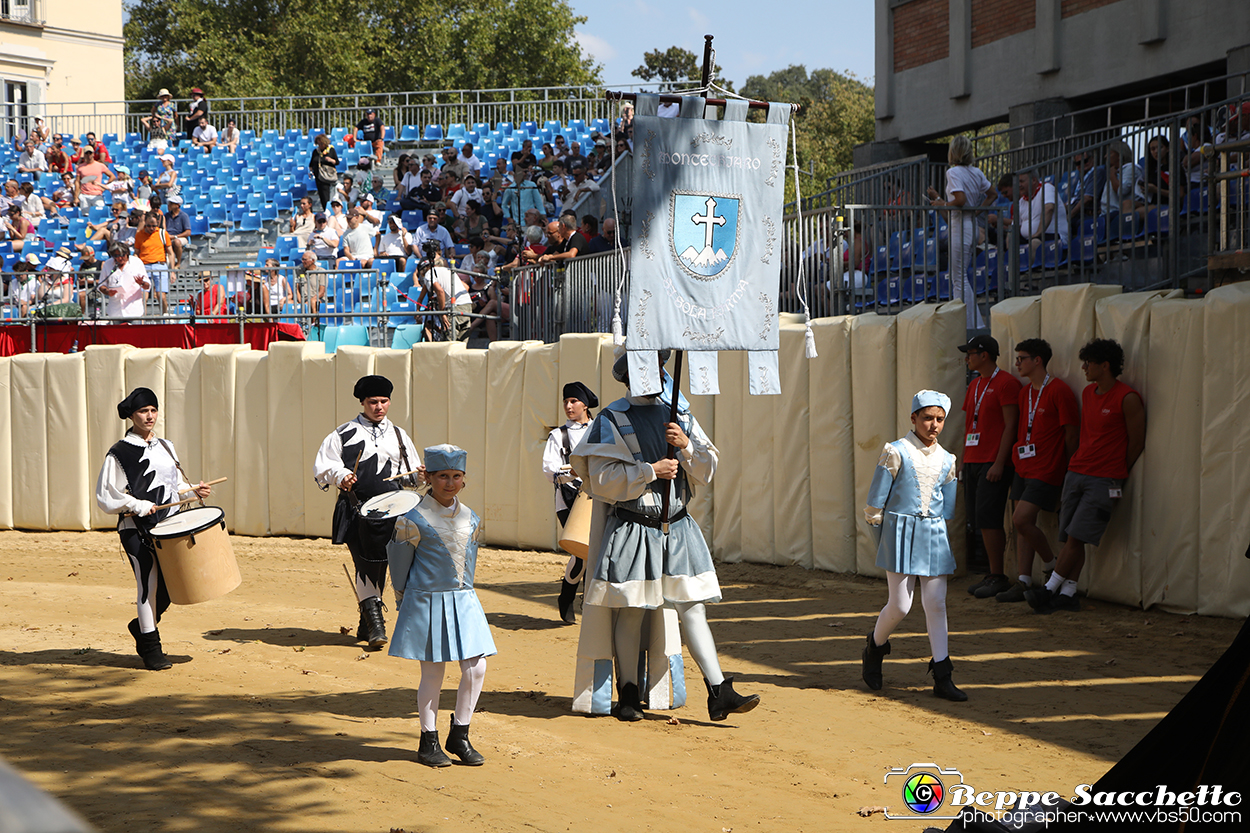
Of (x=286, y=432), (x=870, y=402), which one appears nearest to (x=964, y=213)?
(x=870, y=402)

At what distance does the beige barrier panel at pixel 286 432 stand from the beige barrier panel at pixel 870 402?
720 centimetres

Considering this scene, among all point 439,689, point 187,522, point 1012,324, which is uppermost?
point 1012,324

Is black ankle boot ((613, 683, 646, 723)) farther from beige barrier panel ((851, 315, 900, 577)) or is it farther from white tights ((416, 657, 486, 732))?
beige barrier panel ((851, 315, 900, 577))

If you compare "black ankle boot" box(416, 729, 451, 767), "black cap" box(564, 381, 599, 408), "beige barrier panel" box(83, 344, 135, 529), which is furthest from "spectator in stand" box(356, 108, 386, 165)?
"black ankle boot" box(416, 729, 451, 767)

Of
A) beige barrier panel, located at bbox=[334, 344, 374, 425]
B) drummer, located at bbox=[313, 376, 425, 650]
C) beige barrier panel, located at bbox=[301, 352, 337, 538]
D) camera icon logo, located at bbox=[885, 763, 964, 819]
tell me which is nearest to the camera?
camera icon logo, located at bbox=[885, 763, 964, 819]

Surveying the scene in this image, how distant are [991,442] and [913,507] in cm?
326

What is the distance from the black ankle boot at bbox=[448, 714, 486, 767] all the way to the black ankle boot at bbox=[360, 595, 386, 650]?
3.14 meters

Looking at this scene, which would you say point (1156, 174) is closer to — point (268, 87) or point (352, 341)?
point (352, 341)

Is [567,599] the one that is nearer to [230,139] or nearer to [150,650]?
[150,650]

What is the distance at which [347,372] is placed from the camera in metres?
14.8

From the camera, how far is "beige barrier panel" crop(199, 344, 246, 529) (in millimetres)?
15281

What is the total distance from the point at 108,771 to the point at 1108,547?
753cm

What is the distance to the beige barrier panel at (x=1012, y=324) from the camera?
34.0 ft

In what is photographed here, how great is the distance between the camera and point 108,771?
231 inches
